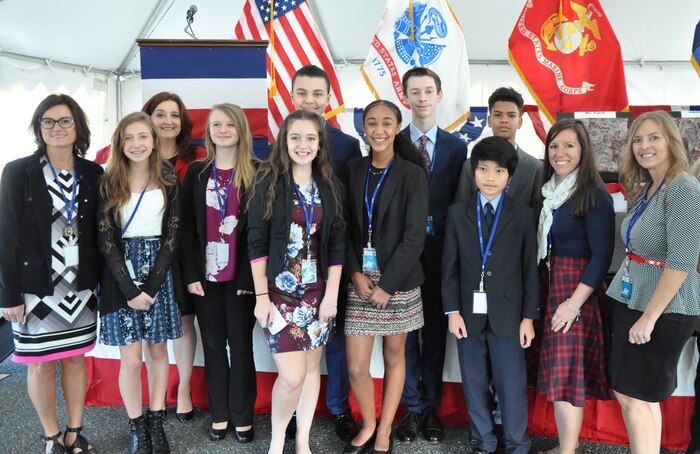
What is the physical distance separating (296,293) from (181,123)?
1324 mm

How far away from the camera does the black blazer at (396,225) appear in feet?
7.08

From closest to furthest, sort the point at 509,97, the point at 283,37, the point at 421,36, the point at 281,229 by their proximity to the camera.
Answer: the point at 281,229 < the point at 509,97 < the point at 421,36 < the point at 283,37

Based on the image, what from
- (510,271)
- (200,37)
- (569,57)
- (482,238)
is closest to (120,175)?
(482,238)

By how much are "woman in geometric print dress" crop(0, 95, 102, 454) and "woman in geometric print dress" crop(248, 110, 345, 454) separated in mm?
793

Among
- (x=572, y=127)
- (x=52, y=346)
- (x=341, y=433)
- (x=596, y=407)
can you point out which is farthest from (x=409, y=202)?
(x=52, y=346)

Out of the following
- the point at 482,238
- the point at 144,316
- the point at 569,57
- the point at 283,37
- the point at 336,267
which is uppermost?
the point at 283,37

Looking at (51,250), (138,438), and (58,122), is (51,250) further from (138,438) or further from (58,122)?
(138,438)

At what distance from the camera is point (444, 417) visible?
108 inches

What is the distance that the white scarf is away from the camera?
2113 millimetres

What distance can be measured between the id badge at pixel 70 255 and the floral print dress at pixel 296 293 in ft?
2.86

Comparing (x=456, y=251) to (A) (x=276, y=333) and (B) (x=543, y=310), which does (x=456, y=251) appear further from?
(A) (x=276, y=333)

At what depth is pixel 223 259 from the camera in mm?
2352

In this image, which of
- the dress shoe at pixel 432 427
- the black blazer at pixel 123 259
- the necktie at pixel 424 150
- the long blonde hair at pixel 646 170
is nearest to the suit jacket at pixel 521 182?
the necktie at pixel 424 150

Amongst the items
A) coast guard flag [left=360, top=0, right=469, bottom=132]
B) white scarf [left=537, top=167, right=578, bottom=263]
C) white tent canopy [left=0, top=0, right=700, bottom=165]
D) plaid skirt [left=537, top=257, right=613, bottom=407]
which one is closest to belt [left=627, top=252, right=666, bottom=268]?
plaid skirt [left=537, top=257, right=613, bottom=407]
